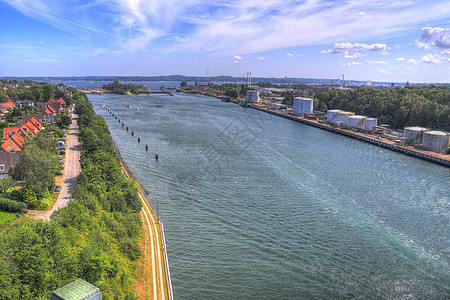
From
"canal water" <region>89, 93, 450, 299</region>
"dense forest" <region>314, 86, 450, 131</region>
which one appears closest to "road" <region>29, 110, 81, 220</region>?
"canal water" <region>89, 93, 450, 299</region>

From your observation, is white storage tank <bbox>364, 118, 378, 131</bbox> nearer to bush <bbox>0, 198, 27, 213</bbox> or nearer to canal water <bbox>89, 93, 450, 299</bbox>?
canal water <bbox>89, 93, 450, 299</bbox>

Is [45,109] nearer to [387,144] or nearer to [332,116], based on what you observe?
[332,116]

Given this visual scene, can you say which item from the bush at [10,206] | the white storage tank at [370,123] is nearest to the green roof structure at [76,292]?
the bush at [10,206]

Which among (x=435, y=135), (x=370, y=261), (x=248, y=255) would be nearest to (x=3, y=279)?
(x=248, y=255)

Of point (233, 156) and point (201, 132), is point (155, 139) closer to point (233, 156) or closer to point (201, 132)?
point (201, 132)

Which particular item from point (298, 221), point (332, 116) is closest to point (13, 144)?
point (298, 221)
